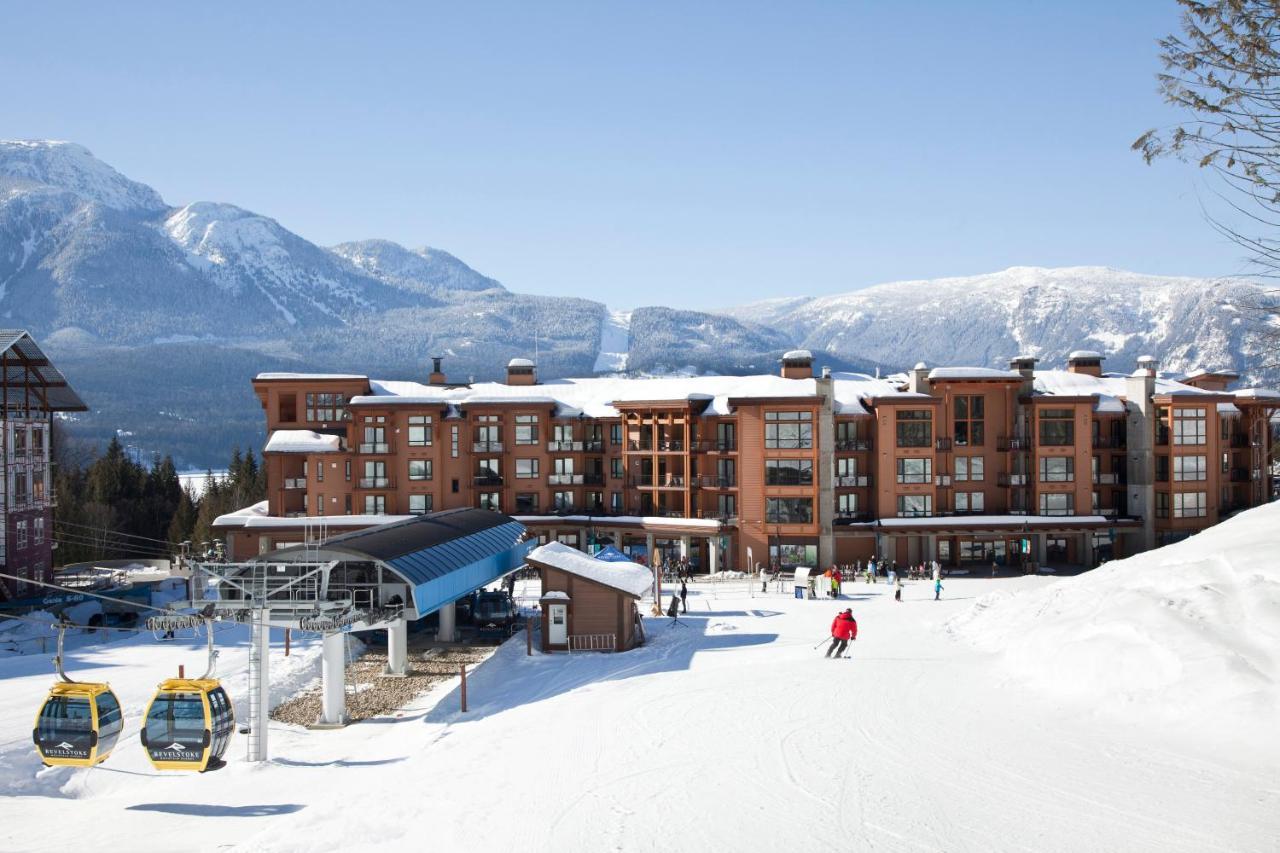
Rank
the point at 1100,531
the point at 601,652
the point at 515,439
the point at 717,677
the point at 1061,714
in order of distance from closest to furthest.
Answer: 1. the point at 1061,714
2. the point at 717,677
3. the point at 601,652
4. the point at 1100,531
5. the point at 515,439

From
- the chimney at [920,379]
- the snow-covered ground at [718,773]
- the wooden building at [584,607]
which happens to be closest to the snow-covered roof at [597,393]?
the chimney at [920,379]

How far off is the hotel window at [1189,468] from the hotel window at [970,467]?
38.5 feet

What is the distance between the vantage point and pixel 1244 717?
64.3 feet

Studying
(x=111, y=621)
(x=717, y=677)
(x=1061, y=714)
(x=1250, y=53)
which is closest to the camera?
(x=1250, y=53)

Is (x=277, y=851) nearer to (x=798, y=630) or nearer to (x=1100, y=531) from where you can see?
(x=798, y=630)

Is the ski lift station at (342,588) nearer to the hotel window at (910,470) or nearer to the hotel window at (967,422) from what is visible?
the hotel window at (910,470)

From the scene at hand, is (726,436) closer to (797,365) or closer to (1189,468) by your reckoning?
(797,365)

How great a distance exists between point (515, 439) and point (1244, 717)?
1988 inches

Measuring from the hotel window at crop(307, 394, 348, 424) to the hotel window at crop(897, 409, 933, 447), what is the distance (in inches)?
1430

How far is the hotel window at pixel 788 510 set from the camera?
2306 inches

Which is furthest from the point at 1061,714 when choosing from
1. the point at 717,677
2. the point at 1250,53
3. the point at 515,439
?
the point at 515,439

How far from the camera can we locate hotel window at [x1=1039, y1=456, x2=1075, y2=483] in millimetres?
61750

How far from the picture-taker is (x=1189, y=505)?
205 ft

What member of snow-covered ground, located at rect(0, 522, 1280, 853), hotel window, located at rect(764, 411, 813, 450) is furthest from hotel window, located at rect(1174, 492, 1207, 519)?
snow-covered ground, located at rect(0, 522, 1280, 853)
